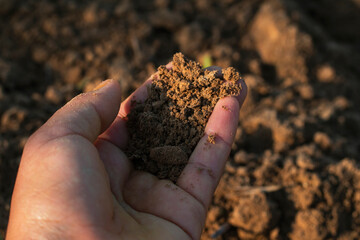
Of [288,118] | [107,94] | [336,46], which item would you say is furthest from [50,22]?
[336,46]

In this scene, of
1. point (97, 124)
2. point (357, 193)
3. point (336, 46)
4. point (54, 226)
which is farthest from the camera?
point (336, 46)

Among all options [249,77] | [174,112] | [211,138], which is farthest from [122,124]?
[249,77]

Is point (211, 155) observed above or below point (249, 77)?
below

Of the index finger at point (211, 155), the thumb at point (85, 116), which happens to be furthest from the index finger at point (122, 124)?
the index finger at point (211, 155)

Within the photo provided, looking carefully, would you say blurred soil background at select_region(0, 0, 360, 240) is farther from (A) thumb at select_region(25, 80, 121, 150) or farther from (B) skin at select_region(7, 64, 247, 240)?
(A) thumb at select_region(25, 80, 121, 150)

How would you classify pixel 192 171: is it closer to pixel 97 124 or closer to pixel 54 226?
pixel 97 124

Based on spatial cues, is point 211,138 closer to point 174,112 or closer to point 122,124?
point 174,112

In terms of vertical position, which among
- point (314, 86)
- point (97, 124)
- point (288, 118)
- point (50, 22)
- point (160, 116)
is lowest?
point (97, 124)

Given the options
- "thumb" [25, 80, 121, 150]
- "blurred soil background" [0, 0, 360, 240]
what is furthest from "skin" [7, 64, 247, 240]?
"blurred soil background" [0, 0, 360, 240]
